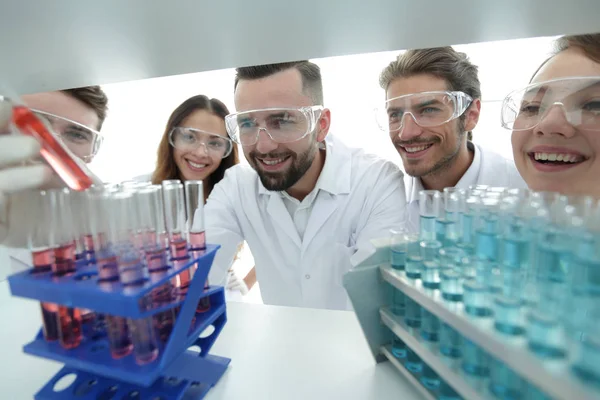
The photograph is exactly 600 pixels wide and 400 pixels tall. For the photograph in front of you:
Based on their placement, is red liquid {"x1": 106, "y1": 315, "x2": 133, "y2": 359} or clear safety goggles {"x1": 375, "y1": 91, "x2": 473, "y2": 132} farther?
clear safety goggles {"x1": 375, "y1": 91, "x2": 473, "y2": 132}

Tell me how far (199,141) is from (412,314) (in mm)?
1693

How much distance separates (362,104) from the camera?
1.82m

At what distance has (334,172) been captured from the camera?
170 cm

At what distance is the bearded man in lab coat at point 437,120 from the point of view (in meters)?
1.36

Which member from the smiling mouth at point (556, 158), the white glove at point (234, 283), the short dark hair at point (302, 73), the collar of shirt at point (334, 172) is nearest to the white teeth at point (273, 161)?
the collar of shirt at point (334, 172)

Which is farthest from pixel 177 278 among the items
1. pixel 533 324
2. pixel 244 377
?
pixel 533 324

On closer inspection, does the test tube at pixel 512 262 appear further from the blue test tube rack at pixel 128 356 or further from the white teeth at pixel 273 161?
the white teeth at pixel 273 161

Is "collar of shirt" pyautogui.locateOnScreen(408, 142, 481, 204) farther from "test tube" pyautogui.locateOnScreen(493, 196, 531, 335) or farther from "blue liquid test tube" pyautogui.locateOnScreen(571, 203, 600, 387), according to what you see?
"blue liquid test tube" pyautogui.locateOnScreen(571, 203, 600, 387)

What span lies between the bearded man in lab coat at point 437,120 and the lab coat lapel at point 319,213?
0.36m

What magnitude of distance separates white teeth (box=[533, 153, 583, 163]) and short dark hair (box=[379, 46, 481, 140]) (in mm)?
487

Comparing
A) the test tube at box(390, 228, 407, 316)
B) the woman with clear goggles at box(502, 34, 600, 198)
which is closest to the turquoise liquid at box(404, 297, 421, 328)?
the test tube at box(390, 228, 407, 316)

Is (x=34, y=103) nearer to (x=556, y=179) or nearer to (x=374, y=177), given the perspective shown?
(x=374, y=177)

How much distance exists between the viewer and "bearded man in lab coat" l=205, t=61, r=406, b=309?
59.5 inches

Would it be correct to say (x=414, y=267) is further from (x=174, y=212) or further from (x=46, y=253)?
(x=46, y=253)
